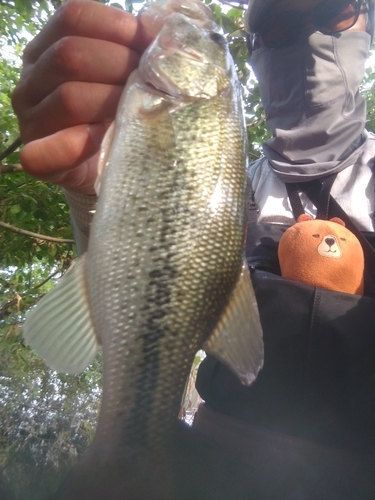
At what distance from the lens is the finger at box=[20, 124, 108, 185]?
105cm

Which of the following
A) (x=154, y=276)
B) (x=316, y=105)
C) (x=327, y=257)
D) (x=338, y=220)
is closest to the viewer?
(x=154, y=276)

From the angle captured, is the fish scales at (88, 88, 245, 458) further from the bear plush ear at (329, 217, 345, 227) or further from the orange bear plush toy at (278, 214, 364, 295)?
the bear plush ear at (329, 217, 345, 227)

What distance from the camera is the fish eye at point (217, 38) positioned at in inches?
50.9

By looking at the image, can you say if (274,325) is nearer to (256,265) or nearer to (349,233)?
(256,265)

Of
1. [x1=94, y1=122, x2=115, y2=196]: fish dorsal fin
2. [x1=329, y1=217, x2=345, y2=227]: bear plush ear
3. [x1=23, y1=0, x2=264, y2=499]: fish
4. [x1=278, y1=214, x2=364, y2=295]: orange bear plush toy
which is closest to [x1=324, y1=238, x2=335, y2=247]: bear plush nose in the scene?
[x1=278, y1=214, x2=364, y2=295]: orange bear plush toy

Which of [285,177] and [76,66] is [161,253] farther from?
[285,177]

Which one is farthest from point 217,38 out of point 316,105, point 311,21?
point 311,21

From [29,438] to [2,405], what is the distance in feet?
1.96

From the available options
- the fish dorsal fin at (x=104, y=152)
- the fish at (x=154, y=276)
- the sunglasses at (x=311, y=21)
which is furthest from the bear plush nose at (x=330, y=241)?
the sunglasses at (x=311, y=21)

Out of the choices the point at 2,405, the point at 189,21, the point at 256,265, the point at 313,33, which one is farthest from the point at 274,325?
the point at 2,405

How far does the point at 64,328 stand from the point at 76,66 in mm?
662

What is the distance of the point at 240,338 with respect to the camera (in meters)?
1.02

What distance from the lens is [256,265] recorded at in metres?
1.89

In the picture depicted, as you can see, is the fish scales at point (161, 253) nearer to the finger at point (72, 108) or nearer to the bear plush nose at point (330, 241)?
the finger at point (72, 108)
